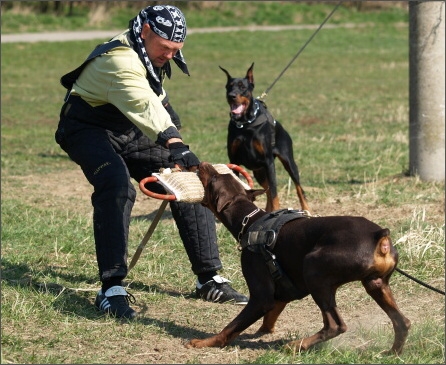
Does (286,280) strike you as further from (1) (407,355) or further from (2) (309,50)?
(2) (309,50)

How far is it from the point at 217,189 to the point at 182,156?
29cm

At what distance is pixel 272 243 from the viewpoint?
5.05m

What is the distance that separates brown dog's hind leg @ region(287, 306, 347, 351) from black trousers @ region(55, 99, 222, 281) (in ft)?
4.97

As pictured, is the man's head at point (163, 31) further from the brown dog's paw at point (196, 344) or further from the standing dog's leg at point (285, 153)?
the standing dog's leg at point (285, 153)

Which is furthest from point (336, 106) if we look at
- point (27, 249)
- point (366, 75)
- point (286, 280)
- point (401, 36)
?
point (401, 36)

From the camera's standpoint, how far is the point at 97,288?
6.32 meters

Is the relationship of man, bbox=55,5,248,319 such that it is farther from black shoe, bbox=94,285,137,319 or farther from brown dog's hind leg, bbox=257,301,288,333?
brown dog's hind leg, bbox=257,301,288,333

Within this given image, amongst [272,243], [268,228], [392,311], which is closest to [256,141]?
[268,228]

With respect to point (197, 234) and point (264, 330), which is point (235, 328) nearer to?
point (264, 330)

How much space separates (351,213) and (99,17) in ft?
88.0

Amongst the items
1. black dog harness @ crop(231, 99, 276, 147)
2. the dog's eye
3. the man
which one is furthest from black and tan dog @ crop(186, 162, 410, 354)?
the dog's eye

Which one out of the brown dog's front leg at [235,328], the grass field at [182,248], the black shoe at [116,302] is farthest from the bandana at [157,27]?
the brown dog's front leg at [235,328]

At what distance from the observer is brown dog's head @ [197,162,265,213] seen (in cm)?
541

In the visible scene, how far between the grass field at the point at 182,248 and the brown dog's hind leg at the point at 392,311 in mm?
85
